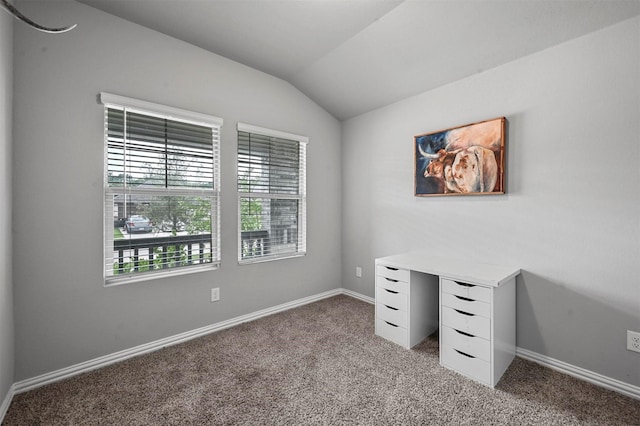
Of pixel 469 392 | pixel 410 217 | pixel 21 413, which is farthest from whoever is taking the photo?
pixel 410 217

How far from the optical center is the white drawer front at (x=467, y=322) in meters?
1.84

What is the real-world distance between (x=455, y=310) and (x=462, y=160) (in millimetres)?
1232

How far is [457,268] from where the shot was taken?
7.14ft

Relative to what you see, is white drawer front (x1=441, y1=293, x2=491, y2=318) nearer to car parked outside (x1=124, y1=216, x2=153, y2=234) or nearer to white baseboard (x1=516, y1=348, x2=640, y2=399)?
white baseboard (x1=516, y1=348, x2=640, y2=399)

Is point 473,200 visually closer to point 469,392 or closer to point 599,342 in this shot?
point 599,342

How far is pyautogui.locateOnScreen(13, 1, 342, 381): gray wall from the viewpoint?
1.79 meters

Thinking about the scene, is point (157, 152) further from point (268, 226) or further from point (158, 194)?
point (268, 226)

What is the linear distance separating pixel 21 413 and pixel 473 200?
326 centimetres

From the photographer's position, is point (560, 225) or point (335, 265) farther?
point (335, 265)

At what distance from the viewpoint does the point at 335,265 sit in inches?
143

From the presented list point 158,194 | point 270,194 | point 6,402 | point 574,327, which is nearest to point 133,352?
point 6,402

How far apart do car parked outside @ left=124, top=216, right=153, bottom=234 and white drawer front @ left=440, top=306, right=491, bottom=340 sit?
2.28m

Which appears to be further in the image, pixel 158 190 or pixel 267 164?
pixel 267 164

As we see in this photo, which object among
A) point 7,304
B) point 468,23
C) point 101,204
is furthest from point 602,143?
point 7,304
